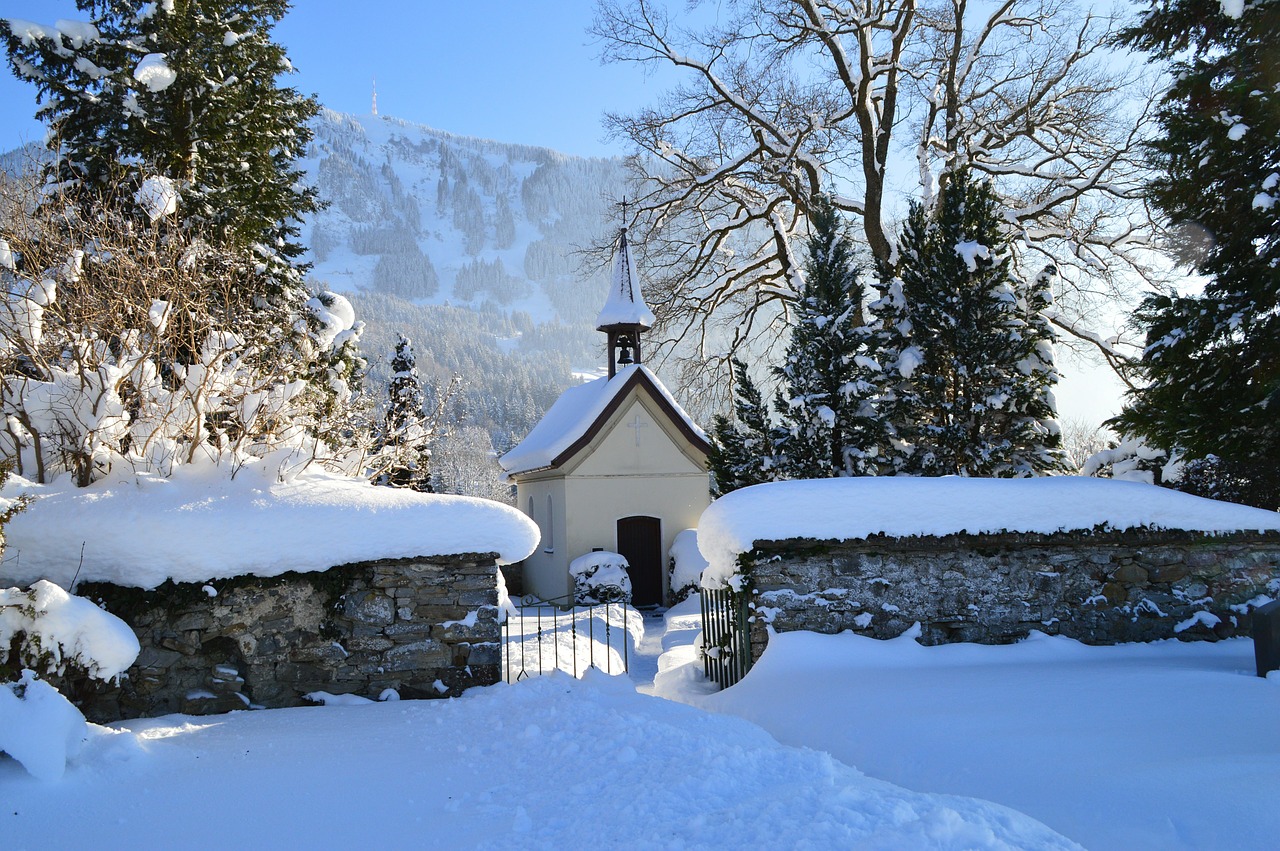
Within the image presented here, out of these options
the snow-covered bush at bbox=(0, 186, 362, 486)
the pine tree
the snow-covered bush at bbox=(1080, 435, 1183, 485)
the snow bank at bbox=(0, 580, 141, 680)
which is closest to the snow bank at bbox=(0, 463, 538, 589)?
the snow-covered bush at bbox=(0, 186, 362, 486)

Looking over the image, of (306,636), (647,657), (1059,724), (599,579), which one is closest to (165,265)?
(306,636)

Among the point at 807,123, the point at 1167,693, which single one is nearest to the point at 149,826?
the point at 1167,693

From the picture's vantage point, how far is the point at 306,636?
7.03 m

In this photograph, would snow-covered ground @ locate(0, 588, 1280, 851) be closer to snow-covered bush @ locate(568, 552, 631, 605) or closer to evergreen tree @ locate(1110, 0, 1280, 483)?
evergreen tree @ locate(1110, 0, 1280, 483)

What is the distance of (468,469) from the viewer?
58.2 m

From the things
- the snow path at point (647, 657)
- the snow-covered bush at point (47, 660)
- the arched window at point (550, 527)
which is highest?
the snow-covered bush at point (47, 660)

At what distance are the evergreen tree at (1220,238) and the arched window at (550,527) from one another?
12649 millimetres

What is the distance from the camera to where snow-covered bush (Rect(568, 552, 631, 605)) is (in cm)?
1752

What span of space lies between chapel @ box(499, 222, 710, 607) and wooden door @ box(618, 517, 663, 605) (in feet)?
0.08

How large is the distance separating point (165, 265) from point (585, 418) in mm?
11164

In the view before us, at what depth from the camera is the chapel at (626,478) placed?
61.7ft

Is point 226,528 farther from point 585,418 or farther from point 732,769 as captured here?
point 585,418

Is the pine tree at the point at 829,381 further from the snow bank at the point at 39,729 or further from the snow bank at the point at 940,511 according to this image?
the snow bank at the point at 39,729

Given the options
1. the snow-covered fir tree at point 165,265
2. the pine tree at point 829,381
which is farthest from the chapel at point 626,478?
the pine tree at point 829,381
